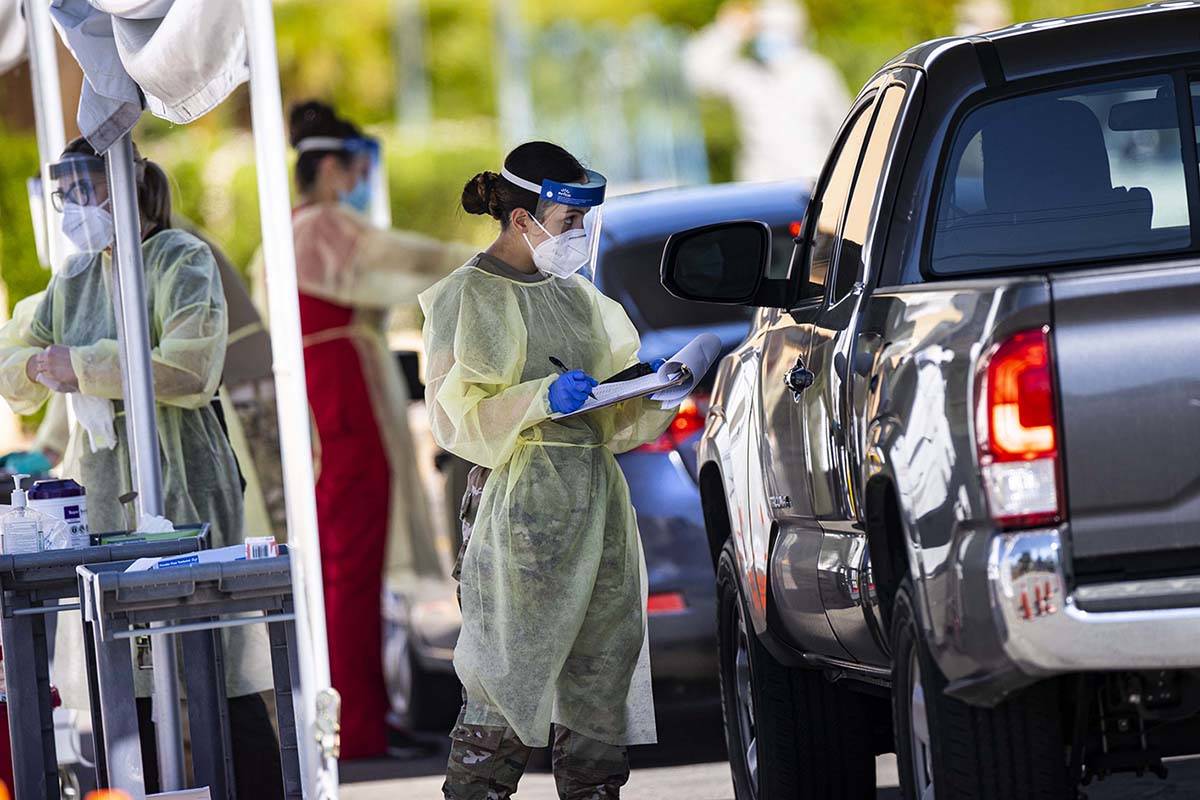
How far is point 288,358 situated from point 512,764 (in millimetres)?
1782

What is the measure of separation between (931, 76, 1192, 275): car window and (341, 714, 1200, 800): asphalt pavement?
2.34 m

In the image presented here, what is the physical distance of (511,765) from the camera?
6098 mm

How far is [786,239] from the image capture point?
29.0 feet

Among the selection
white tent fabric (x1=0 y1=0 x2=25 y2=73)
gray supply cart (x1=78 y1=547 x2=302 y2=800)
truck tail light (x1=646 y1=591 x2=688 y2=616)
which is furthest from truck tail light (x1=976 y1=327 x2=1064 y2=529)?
white tent fabric (x1=0 y1=0 x2=25 y2=73)

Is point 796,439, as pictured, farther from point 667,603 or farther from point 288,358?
point 667,603

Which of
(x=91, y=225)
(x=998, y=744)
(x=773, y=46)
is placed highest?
(x=773, y=46)

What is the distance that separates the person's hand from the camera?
7094 millimetres

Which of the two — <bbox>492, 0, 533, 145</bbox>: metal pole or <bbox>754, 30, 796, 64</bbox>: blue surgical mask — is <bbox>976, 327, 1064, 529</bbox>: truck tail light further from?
<bbox>492, 0, 533, 145</bbox>: metal pole

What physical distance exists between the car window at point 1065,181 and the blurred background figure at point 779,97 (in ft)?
45.0

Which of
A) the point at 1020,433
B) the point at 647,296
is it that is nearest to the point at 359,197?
the point at 647,296

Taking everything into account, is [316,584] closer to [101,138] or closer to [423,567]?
[101,138]

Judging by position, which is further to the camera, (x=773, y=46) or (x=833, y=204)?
(x=773, y=46)

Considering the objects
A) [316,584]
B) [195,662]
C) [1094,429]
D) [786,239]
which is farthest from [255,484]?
[1094,429]

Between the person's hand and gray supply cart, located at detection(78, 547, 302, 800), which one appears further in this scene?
the person's hand
